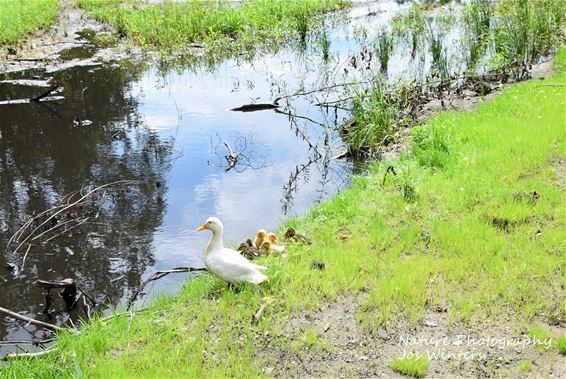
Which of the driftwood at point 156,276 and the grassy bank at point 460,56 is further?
the grassy bank at point 460,56

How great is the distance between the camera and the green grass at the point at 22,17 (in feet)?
67.8

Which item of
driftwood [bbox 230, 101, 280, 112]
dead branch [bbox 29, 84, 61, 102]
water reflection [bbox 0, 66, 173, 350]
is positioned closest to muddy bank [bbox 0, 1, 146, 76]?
water reflection [bbox 0, 66, 173, 350]

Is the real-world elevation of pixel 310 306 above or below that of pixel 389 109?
below

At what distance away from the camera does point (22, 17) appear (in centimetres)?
2216

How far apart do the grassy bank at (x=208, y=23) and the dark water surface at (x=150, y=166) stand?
3.15 meters

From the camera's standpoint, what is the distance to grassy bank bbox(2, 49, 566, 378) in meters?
5.62

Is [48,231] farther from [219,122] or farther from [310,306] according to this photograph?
[219,122]

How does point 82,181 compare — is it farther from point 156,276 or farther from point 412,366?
point 412,366

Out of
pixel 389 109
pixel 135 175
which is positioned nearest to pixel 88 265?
pixel 135 175

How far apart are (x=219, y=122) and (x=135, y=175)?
334 cm

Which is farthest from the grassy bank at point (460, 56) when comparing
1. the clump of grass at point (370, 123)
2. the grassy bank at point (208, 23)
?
the grassy bank at point (208, 23)

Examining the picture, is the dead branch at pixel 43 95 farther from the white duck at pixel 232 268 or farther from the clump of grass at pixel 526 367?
the clump of grass at pixel 526 367

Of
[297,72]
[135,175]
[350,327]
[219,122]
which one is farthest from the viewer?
[297,72]

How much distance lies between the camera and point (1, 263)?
8484mm
